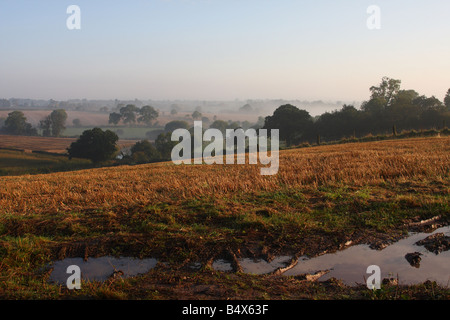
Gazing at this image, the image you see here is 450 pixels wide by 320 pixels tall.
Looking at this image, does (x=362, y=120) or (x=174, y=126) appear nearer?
(x=362, y=120)

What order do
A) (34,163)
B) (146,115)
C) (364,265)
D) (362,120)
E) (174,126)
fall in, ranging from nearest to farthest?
(364,265) → (362,120) → (34,163) → (174,126) → (146,115)

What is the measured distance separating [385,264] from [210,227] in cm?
356

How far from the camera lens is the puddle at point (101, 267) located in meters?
6.05

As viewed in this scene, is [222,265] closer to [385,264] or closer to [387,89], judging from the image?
[385,264]

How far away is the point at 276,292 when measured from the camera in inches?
205

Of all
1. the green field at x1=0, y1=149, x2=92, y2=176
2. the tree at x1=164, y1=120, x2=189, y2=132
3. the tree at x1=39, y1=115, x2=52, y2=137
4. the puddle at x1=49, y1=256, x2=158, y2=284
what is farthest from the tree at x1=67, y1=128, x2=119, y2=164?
the tree at x1=164, y1=120, x2=189, y2=132

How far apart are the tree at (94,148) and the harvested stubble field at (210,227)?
59921 mm

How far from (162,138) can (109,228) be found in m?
78.6

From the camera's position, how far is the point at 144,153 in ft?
249

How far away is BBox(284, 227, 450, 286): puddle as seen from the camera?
580cm

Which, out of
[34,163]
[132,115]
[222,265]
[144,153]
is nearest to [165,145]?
[144,153]

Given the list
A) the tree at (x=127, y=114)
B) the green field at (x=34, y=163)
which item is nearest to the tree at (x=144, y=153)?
the green field at (x=34, y=163)
